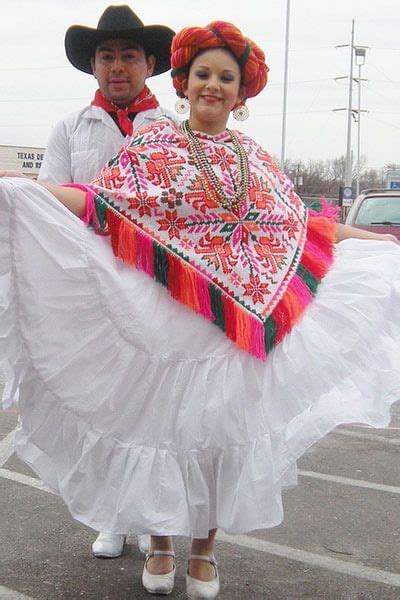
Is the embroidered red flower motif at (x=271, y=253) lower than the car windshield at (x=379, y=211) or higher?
higher

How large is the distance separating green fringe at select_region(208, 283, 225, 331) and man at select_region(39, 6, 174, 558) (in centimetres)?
94

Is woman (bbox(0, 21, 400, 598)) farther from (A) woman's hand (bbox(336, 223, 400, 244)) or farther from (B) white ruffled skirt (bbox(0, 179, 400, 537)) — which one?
(A) woman's hand (bbox(336, 223, 400, 244))

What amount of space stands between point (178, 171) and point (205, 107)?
0.91ft

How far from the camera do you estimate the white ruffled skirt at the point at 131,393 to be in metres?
2.76

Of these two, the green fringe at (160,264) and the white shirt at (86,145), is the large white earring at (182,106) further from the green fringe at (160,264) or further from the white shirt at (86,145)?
the green fringe at (160,264)

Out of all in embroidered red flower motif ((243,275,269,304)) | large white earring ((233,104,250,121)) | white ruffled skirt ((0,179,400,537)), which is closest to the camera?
white ruffled skirt ((0,179,400,537))

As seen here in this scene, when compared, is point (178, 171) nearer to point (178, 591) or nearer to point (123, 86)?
point (123, 86)

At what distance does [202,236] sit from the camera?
2982mm

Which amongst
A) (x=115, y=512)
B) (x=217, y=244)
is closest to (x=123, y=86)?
(x=217, y=244)

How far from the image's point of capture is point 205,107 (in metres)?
3.08

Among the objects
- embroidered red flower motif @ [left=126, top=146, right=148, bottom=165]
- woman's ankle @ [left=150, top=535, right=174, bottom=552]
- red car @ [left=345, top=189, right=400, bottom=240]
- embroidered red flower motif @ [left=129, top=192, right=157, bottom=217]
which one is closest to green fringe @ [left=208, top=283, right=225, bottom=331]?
embroidered red flower motif @ [left=129, top=192, right=157, bottom=217]

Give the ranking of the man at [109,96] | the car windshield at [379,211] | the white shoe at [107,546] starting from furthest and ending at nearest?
the car windshield at [379,211]
the man at [109,96]
the white shoe at [107,546]

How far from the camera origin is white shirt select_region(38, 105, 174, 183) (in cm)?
357

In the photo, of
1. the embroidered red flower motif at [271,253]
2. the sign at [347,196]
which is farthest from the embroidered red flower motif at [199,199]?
the sign at [347,196]
